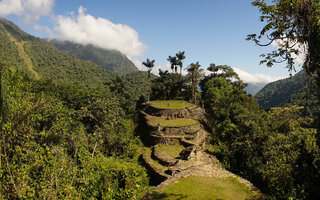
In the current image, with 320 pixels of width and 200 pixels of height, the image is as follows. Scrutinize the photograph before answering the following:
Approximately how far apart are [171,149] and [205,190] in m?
11.9

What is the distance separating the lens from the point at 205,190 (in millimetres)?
10766

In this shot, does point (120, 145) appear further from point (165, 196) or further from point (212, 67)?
point (212, 67)

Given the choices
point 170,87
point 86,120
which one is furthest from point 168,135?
point 170,87

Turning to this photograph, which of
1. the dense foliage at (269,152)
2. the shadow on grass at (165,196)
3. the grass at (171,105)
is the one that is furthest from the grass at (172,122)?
the shadow on grass at (165,196)

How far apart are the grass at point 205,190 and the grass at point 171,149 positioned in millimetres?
8537

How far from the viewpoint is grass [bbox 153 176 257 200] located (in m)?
10.0

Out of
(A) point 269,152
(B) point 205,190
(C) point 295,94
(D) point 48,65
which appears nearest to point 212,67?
(A) point 269,152

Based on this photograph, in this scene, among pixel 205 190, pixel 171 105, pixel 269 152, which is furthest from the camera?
pixel 171 105

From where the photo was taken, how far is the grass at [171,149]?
21.2 metres

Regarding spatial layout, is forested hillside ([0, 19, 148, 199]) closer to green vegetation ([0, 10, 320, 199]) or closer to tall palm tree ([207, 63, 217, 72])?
green vegetation ([0, 10, 320, 199])

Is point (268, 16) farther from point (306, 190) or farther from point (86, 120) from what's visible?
point (86, 120)

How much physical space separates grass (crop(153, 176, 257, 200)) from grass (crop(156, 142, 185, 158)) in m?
8.54

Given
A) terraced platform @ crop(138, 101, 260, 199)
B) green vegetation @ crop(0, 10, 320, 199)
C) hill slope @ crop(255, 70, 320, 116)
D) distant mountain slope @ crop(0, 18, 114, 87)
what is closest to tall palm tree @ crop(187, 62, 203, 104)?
green vegetation @ crop(0, 10, 320, 199)

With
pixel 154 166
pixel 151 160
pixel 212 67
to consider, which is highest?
pixel 212 67
